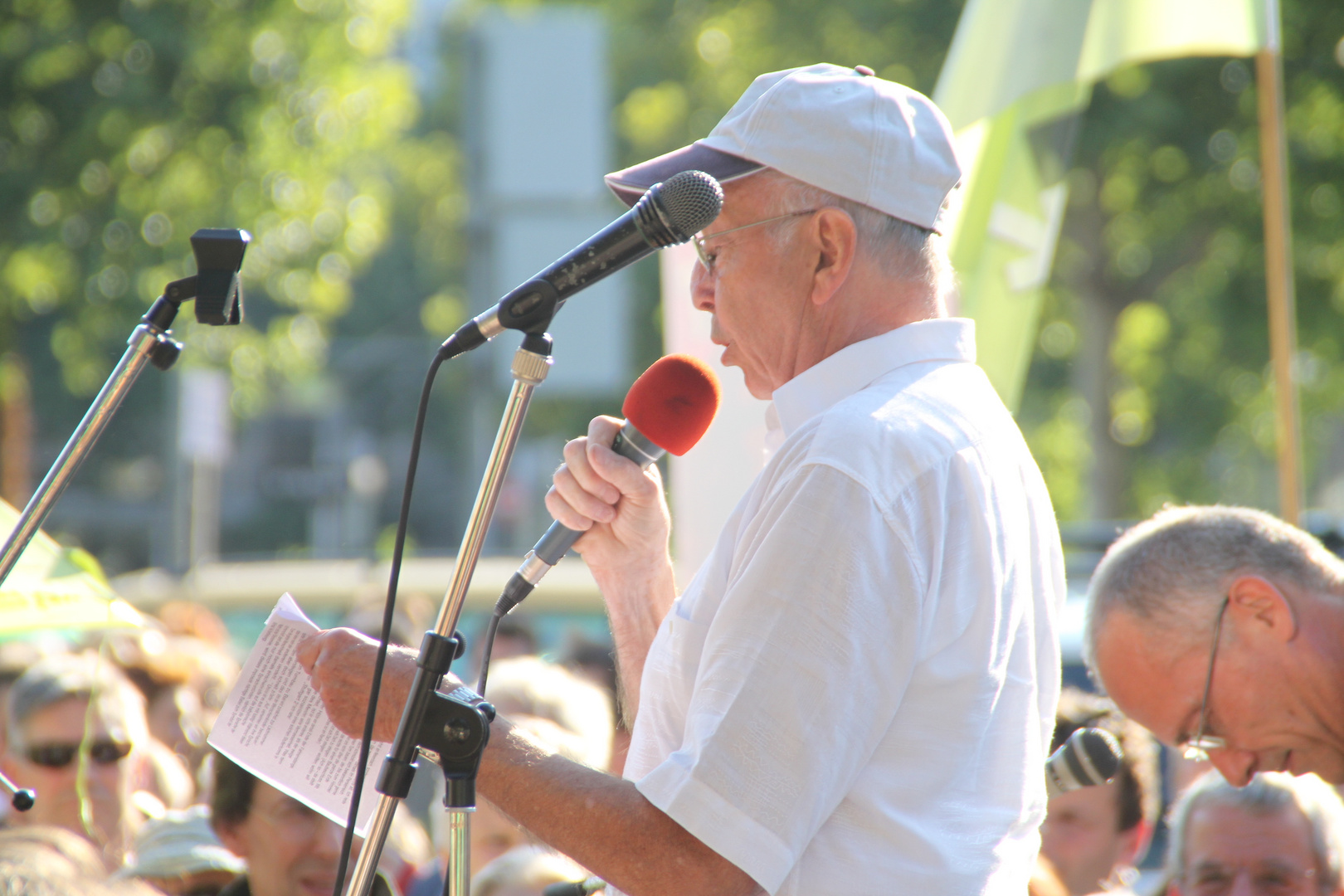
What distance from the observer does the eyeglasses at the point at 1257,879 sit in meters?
3.21

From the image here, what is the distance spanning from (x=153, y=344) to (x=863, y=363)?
1076mm

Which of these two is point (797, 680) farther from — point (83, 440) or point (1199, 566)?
point (83, 440)

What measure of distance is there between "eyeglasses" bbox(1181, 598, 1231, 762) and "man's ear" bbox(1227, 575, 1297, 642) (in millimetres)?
20

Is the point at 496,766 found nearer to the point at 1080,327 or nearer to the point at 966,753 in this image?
the point at 966,753

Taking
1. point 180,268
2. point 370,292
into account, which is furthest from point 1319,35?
point 370,292

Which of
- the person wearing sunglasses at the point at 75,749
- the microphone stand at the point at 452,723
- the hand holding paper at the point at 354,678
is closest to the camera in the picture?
the microphone stand at the point at 452,723

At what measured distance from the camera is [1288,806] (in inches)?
129

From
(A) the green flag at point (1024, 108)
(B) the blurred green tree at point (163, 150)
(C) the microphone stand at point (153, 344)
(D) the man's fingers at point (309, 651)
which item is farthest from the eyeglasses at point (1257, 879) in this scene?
(B) the blurred green tree at point (163, 150)

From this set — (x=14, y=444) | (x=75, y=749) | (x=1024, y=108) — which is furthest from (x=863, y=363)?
(x=14, y=444)

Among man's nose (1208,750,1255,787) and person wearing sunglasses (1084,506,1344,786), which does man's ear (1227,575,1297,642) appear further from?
man's nose (1208,750,1255,787)

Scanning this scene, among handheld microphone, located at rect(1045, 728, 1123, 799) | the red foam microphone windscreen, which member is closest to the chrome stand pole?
the red foam microphone windscreen

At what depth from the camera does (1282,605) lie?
2305 mm

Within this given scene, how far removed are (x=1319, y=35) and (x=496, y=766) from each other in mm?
11584

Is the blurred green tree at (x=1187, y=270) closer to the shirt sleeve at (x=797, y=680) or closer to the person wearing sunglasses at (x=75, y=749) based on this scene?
the person wearing sunglasses at (x=75, y=749)
